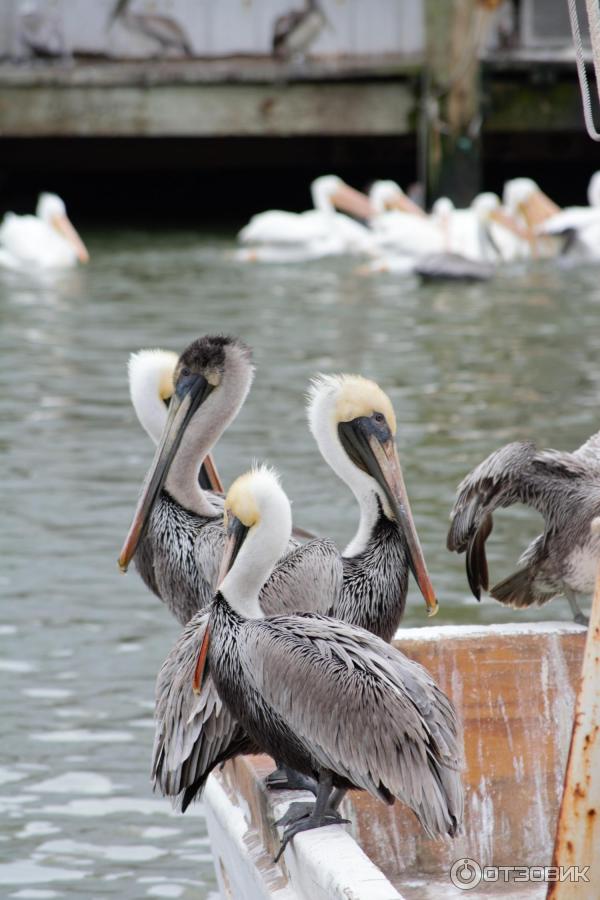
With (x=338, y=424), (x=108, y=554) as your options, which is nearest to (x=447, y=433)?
(x=108, y=554)

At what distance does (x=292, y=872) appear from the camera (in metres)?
2.46

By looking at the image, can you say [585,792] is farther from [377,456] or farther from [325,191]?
[325,191]

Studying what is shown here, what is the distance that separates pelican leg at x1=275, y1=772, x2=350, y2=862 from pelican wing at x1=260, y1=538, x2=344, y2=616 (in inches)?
21.7

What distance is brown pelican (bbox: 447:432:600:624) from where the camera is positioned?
3512mm

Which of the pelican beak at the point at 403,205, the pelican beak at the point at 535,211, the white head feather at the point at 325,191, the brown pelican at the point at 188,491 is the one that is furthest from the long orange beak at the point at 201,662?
the white head feather at the point at 325,191

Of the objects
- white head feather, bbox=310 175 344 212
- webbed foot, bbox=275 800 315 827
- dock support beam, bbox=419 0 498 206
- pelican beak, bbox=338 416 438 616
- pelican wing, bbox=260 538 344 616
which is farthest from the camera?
white head feather, bbox=310 175 344 212

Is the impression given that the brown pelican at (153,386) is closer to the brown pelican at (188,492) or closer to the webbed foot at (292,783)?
the brown pelican at (188,492)

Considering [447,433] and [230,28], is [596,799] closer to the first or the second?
[447,433]

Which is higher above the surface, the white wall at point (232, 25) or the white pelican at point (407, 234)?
the white wall at point (232, 25)

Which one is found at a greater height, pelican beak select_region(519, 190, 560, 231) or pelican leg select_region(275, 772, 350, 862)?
pelican leg select_region(275, 772, 350, 862)

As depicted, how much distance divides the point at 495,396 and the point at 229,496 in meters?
5.05

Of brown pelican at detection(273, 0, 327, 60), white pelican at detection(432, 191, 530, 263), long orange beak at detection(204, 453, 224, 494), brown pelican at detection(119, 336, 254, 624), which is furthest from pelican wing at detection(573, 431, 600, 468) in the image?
brown pelican at detection(273, 0, 327, 60)

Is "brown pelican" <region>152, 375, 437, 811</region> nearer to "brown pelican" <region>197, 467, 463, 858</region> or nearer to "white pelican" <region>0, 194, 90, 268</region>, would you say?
"brown pelican" <region>197, 467, 463, 858</region>

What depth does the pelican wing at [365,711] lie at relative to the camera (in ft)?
7.86
